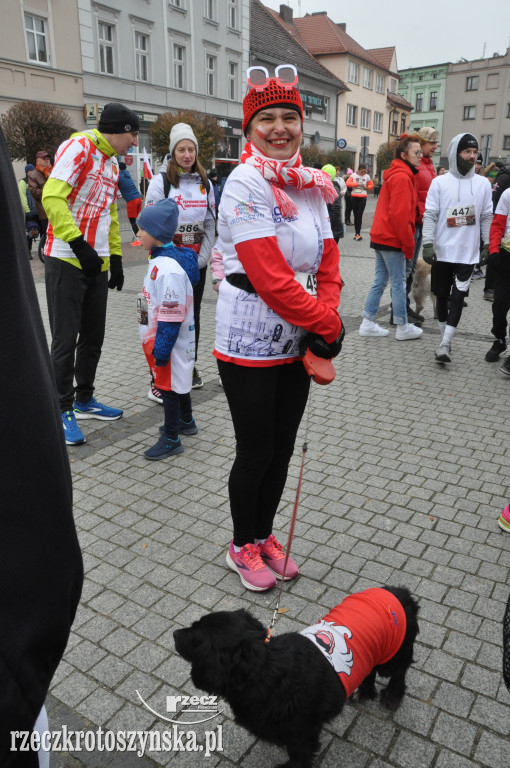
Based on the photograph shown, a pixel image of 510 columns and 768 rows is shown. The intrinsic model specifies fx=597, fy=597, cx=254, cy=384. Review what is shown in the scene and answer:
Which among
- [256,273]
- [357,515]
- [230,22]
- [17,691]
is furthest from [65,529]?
[230,22]

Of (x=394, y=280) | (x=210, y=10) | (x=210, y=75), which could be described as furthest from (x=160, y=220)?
(x=210, y=10)

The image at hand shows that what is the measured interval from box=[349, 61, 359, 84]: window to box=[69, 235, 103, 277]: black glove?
169 ft

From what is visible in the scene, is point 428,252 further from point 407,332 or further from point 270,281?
point 270,281

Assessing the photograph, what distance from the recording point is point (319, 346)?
8.33 ft

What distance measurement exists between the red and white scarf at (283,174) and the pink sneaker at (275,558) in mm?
1638

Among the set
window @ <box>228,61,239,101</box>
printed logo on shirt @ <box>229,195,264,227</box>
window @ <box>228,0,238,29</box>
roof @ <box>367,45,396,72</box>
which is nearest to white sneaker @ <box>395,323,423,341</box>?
printed logo on shirt @ <box>229,195,264,227</box>

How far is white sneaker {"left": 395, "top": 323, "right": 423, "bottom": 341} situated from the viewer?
23.8ft

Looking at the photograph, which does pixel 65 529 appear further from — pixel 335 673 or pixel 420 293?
pixel 420 293

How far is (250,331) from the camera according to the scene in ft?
8.32

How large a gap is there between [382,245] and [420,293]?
1.54 meters

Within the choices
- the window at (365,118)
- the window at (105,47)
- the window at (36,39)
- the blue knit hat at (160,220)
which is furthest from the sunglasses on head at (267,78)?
the window at (365,118)

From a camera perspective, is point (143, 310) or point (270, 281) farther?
point (143, 310)

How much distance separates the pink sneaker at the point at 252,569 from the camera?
287cm

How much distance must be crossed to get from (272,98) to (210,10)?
32.9 meters
